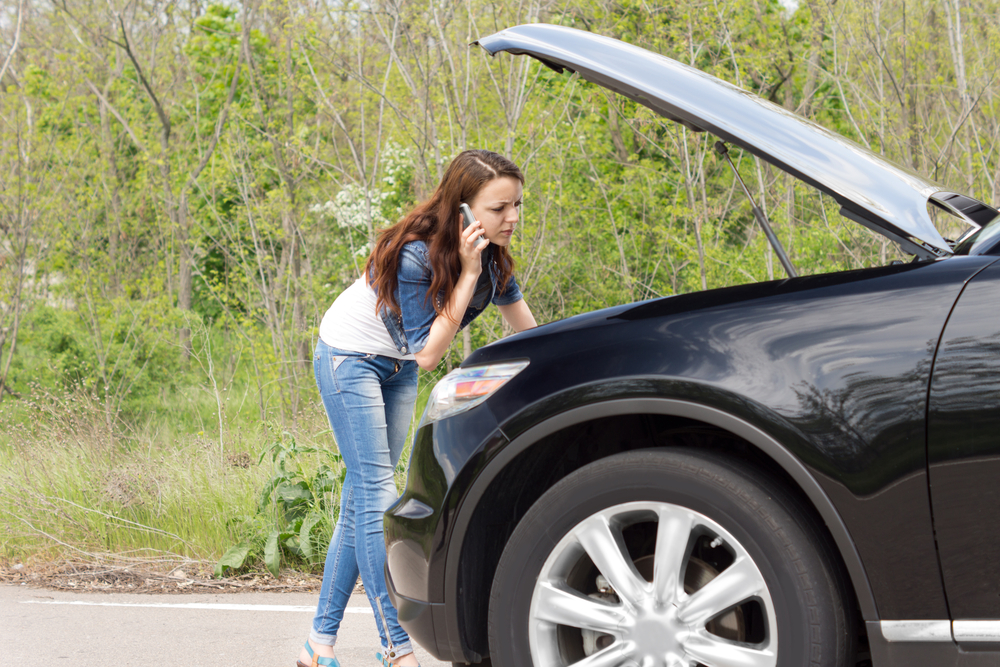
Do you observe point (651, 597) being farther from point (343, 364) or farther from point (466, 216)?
point (343, 364)

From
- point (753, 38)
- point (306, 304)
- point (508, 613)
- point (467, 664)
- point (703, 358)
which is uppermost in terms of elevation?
point (753, 38)

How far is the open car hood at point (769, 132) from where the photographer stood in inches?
86.0

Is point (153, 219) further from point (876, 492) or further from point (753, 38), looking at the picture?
point (876, 492)

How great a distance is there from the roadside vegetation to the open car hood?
3.12 m

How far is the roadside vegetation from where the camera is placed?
18.6ft

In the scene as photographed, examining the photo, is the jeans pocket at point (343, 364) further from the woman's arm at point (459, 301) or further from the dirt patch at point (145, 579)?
the dirt patch at point (145, 579)

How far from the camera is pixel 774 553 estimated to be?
2.01 m

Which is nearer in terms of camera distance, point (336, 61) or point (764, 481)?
point (764, 481)

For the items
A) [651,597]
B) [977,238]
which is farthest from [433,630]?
[977,238]

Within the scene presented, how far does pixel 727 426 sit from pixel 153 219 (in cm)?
1125

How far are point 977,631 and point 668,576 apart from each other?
64cm

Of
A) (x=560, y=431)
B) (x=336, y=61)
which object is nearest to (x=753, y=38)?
(x=336, y=61)

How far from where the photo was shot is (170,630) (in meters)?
4.00

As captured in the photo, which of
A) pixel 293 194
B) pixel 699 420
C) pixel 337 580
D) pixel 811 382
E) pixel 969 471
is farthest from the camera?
pixel 293 194
